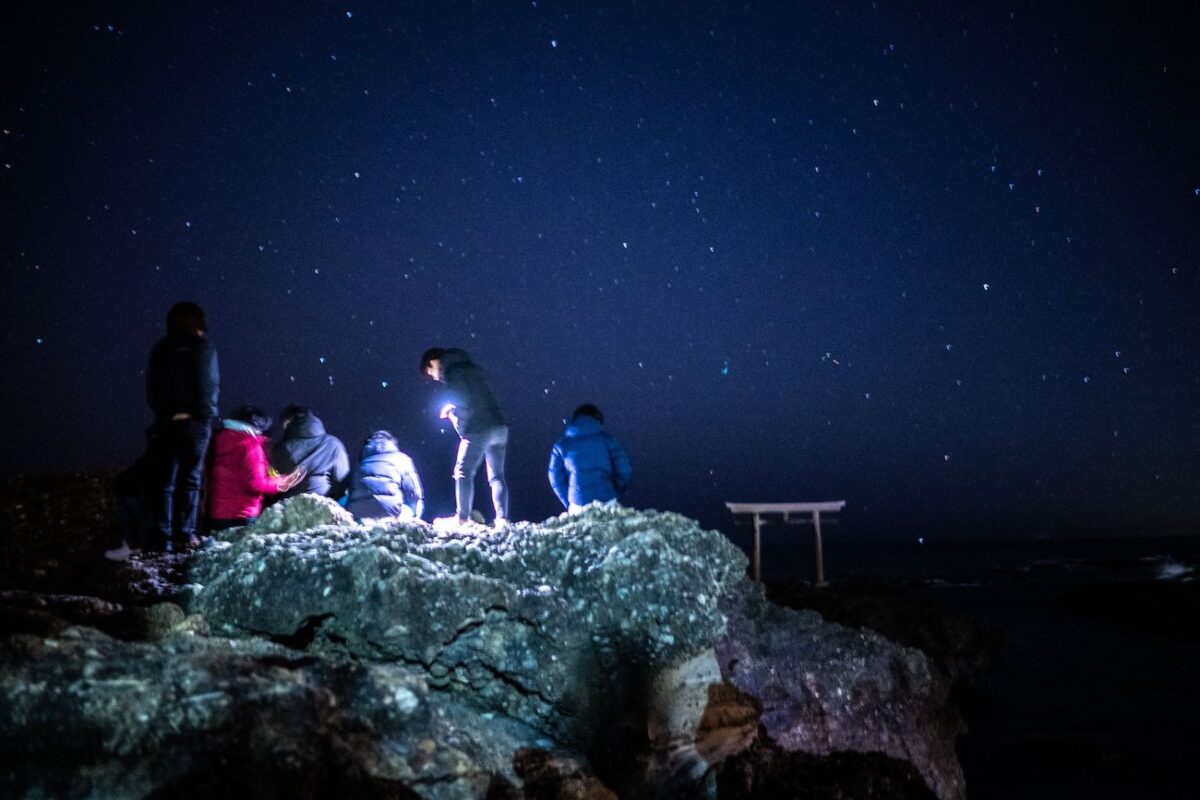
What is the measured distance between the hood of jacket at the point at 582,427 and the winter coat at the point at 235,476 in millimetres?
3265

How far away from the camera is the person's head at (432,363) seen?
23.4 feet

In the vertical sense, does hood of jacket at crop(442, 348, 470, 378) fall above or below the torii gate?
above

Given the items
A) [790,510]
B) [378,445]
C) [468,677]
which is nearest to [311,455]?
[378,445]

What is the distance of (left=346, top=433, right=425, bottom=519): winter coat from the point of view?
7.24 metres

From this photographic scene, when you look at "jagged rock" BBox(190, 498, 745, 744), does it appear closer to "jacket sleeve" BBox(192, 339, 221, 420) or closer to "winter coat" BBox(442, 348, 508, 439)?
"jacket sleeve" BBox(192, 339, 221, 420)

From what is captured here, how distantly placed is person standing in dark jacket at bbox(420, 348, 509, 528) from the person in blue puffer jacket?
941mm

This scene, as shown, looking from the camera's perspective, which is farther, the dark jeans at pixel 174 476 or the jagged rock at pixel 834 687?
the dark jeans at pixel 174 476

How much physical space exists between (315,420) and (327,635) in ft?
12.1

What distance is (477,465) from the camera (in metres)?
7.05

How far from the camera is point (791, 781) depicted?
15.0 feet

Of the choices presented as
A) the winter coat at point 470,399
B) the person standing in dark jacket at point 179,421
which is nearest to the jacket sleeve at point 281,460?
the person standing in dark jacket at point 179,421

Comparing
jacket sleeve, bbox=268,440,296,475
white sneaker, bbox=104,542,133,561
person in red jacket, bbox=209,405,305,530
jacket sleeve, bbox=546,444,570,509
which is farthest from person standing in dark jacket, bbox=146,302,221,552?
jacket sleeve, bbox=546,444,570,509

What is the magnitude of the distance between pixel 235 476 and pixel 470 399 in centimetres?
230

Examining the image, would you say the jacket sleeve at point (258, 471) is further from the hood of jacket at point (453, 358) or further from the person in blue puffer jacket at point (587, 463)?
the person in blue puffer jacket at point (587, 463)
